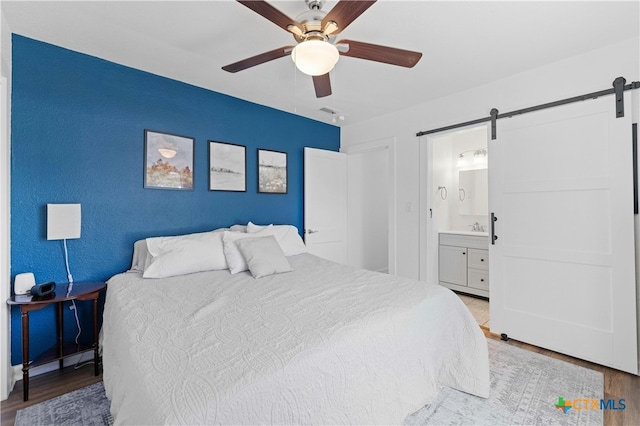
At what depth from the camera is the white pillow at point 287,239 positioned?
3.12m

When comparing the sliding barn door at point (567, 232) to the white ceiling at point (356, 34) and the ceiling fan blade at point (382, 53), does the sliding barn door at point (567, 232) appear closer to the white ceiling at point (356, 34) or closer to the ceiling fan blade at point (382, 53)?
the white ceiling at point (356, 34)

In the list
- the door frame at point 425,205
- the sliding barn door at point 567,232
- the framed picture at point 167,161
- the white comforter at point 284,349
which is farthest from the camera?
the door frame at point 425,205

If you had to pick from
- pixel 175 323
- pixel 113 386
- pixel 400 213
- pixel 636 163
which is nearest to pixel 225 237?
pixel 175 323

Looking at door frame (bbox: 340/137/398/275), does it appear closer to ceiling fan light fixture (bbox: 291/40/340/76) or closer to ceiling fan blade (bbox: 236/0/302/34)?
ceiling fan light fixture (bbox: 291/40/340/76)

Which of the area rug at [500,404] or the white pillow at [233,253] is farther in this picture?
the white pillow at [233,253]

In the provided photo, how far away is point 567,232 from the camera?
8.30 ft

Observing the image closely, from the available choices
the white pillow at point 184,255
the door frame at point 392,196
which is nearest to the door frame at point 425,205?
the door frame at point 392,196

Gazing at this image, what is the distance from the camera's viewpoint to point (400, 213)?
12.7ft

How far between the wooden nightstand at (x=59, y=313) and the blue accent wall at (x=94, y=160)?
0.14m

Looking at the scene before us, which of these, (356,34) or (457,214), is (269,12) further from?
(457,214)

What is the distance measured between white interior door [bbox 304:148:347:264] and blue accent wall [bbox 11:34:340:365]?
3.36 feet

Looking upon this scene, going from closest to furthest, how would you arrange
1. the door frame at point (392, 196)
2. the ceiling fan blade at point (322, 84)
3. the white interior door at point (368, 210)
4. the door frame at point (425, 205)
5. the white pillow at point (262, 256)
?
the ceiling fan blade at point (322, 84) < the white pillow at point (262, 256) < the door frame at point (425, 205) < the door frame at point (392, 196) < the white interior door at point (368, 210)

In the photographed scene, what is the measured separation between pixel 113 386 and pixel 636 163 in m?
3.58
